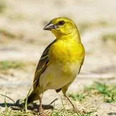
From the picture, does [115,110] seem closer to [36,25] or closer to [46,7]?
[36,25]

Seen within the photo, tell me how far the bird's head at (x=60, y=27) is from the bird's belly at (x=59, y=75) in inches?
15.0

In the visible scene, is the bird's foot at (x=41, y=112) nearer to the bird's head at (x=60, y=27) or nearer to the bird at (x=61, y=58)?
the bird at (x=61, y=58)

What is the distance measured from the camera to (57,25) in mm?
6047

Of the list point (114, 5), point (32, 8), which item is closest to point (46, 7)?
point (32, 8)

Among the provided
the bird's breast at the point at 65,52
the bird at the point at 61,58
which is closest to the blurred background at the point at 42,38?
the bird at the point at 61,58

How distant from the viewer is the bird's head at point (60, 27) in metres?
6.01

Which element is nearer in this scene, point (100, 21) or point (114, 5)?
point (100, 21)

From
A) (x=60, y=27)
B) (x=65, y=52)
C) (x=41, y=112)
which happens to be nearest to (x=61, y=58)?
(x=65, y=52)

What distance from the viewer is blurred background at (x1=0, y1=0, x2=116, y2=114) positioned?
7.86 m

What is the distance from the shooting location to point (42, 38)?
37.4 feet

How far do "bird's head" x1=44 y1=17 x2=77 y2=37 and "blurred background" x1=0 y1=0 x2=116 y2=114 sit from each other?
1.09 meters

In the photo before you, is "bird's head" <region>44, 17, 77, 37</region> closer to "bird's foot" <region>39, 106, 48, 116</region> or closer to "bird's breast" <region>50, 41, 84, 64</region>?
"bird's breast" <region>50, 41, 84, 64</region>

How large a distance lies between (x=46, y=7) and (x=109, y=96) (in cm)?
770

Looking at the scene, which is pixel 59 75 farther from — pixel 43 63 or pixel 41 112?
pixel 41 112
